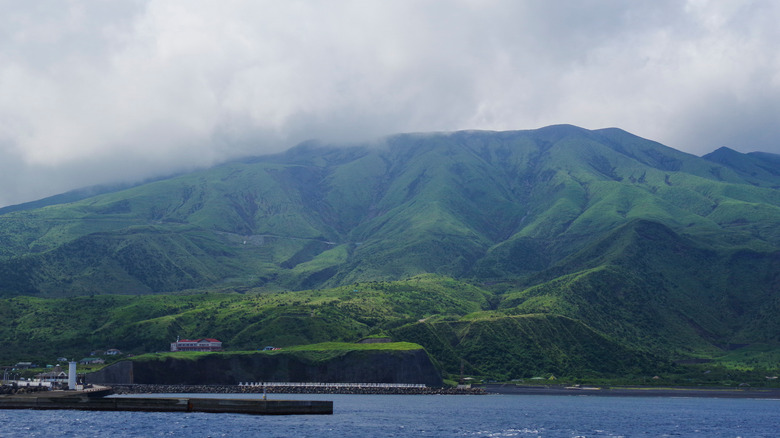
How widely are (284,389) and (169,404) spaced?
79.5 metres

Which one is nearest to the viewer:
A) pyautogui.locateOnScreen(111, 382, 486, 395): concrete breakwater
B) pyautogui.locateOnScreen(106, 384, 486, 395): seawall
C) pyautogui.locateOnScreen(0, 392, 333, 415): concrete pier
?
pyautogui.locateOnScreen(0, 392, 333, 415): concrete pier

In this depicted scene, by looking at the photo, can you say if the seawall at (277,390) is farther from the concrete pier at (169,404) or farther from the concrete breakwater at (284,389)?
the concrete pier at (169,404)

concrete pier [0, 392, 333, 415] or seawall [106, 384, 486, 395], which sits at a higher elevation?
concrete pier [0, 392, 333, 415]

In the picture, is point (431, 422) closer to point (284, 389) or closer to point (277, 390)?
point (284, 389)

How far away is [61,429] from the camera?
293 feet

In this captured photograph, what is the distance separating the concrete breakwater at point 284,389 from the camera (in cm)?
18400

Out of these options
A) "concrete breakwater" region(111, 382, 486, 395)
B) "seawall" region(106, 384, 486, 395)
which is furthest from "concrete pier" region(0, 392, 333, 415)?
"concrete breakwater" region(111, 382, 486, 395)

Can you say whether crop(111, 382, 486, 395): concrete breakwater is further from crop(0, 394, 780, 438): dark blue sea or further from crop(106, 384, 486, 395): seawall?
crop(0, 394, 780, 438): dark blue sea

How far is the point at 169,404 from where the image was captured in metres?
111

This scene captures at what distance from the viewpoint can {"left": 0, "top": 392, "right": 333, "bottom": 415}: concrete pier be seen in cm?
11019

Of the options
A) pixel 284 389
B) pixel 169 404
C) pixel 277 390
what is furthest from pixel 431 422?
pixel 277 390

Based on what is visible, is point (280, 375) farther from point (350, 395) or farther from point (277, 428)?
point (277, 428)

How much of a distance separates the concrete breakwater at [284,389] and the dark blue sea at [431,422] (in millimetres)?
31543

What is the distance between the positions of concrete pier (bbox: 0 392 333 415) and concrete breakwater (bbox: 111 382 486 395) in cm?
6177
